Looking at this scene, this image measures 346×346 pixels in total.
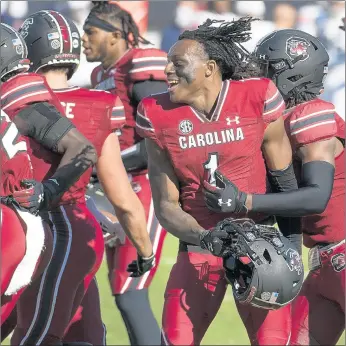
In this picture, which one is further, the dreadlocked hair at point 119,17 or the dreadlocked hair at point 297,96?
the dreadlocked hair at point 119,17

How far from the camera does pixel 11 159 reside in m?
→ 4.38

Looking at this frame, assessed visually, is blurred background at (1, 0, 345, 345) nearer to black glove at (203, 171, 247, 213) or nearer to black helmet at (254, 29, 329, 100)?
black helmet at (254, 29, 329, 100)

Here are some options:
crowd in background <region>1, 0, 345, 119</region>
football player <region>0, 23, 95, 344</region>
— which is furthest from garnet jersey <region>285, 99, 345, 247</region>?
crowd in background <region>1, 0, 345, 119</region>

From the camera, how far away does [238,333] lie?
23.8 ft

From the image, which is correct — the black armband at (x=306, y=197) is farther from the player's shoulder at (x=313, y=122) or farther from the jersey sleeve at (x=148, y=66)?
the jersey sleeve at (x=148, y=66)

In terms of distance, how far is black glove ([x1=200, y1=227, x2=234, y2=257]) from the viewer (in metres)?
4.36

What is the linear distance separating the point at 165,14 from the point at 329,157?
34.7 feet

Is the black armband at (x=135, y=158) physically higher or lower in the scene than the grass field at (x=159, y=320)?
higher

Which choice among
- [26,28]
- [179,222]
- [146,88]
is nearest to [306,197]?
[179,222]

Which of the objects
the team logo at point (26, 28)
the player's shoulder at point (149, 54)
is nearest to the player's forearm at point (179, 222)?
the team logo at point (26, 28)

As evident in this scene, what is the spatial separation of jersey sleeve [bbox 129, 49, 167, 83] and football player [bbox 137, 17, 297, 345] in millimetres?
1926

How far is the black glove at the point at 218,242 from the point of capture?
436cm

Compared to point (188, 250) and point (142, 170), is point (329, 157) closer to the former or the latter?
point (188, 250)

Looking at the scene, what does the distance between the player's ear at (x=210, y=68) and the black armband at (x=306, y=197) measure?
22.9 inches
